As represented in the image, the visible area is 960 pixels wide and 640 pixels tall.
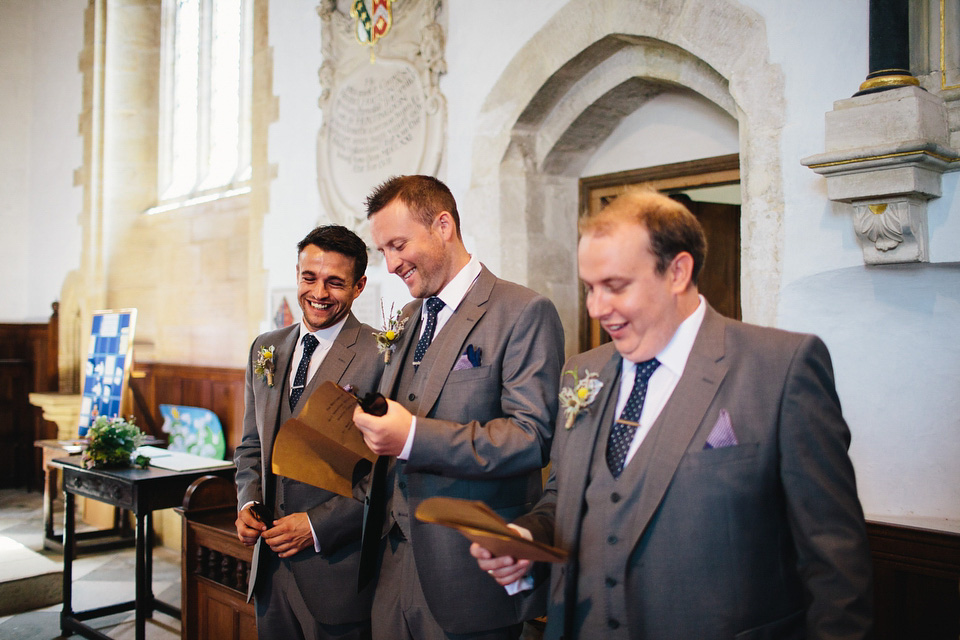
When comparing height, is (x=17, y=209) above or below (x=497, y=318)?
above

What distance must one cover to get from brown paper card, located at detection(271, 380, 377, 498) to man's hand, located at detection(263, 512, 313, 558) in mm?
211

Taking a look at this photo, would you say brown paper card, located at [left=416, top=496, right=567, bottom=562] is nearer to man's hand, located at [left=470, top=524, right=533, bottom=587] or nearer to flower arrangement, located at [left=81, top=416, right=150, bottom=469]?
man's hand, located at [left=470, top=524, right=533, bottom=587]

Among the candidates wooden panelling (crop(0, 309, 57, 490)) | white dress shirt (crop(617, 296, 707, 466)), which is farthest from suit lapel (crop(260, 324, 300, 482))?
wooden panelling (crop(0, 309, 57, 490))

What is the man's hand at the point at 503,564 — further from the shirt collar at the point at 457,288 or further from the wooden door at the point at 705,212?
the wooden door at the point at 705,212

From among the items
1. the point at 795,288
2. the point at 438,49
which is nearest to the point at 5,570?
the point at 438,49

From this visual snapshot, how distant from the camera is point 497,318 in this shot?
1.85 meters

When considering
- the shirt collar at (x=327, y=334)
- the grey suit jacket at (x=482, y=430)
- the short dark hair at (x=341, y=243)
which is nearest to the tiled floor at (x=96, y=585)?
the shirt collar at (x=327, y=334)

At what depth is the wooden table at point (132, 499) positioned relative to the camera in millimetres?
3717

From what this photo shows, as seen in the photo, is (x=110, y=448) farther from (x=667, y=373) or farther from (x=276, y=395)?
(x=667, y=373)

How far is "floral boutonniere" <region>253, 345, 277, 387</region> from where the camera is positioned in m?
2.39

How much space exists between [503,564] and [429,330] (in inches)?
28.0

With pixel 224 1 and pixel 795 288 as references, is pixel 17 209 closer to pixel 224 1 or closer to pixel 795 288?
pixel 224 1

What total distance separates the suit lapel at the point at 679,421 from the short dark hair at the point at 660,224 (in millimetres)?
147

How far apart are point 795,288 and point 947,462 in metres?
0.69
